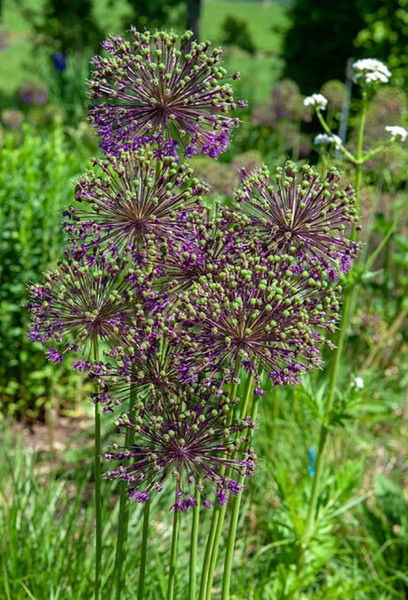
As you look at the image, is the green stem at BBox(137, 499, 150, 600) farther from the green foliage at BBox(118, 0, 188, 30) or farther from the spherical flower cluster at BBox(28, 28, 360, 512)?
the green foliage at BBox(118, 0, 188, 30)

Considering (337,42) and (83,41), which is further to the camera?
(83,41)

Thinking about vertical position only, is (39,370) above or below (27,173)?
below

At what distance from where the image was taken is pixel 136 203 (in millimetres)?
1744

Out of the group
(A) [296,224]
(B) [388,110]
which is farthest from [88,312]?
(B) [388,110]

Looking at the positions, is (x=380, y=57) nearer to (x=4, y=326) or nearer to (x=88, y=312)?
(x=4, y=326)

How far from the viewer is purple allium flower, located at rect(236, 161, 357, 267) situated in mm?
1739

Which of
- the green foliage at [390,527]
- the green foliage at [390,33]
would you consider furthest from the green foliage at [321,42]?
the green foliage at [390,527]

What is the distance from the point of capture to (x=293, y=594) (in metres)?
3.05

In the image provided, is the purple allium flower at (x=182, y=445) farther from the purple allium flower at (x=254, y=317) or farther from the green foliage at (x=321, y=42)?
the green foliage at (x=321, y=42)

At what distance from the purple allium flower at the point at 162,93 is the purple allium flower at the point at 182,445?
0.58 meters

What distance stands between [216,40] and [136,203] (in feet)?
39.7

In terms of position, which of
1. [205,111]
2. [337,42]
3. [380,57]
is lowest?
[205,111]

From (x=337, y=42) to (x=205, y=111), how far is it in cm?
873

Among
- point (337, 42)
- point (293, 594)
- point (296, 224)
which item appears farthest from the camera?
point (337, 42)
